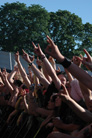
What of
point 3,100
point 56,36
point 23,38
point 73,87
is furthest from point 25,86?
point 56,36

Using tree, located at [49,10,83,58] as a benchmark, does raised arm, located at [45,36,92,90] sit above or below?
below

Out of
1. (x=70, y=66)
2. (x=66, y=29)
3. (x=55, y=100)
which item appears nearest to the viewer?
Result: (x=70, y=66)

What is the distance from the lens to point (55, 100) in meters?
4.84

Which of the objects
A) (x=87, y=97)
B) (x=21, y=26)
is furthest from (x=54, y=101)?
(x=21, y=26)

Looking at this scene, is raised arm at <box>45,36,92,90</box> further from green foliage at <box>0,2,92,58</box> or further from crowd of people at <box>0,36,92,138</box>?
green foliage at <box>0,2,92,58</box>

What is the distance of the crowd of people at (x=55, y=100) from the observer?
3512 millimetres

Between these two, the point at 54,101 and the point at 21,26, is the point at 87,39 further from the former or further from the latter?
the point at 54,101

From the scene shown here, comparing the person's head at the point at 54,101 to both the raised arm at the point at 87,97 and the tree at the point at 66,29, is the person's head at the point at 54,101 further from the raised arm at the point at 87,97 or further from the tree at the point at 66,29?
the tree at the point at 66,29

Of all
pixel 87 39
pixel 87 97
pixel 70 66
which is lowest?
pixel 87 97

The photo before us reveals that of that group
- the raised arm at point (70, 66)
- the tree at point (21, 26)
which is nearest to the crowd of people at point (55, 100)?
the raised arm at point (70, 66)

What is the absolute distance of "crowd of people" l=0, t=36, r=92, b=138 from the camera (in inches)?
138

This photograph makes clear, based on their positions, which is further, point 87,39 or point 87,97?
point 87,39

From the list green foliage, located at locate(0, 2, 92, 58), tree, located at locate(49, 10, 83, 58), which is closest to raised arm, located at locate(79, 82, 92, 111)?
green foliage, located at locate(0, 2, 92, 58)

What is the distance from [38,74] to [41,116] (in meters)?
0.86
